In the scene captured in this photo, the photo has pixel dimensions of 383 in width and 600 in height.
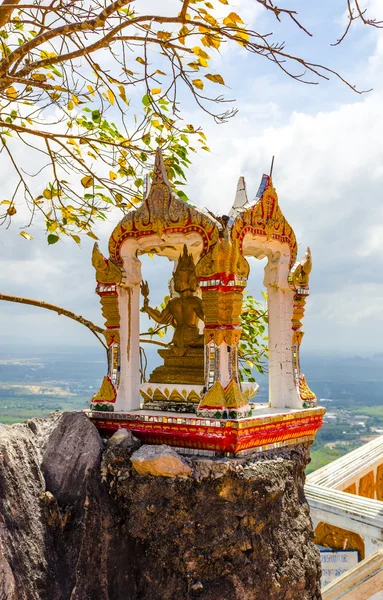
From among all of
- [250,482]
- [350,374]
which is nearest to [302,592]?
[250,482]

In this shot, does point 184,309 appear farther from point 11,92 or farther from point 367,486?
point 367,486

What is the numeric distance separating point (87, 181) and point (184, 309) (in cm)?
189

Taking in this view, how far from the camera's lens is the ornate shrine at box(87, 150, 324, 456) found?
194 inches

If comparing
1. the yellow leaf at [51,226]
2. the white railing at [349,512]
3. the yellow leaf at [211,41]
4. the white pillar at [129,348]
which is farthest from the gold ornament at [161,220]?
the white railing at [349,512]

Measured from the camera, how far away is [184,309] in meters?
5.99

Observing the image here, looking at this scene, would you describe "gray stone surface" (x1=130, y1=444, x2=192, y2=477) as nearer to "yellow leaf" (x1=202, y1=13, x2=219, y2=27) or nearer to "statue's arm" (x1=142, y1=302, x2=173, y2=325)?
"statue's arm" (x1=142, y1=302, x2=173, y2=325)

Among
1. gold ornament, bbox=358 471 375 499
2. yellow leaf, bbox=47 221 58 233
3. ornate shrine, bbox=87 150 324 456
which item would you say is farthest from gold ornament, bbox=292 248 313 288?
gold ornament, bbox=358 471 375 499

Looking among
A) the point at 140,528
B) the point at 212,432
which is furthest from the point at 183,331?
the point at 140,528

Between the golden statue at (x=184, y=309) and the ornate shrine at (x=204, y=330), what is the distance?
10mm

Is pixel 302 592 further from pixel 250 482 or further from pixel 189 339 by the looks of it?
pixel 189 339

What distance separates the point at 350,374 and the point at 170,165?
140 metres

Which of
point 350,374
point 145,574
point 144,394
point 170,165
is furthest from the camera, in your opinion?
point 350,374

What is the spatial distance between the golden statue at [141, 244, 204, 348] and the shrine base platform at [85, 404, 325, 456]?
0.79 m

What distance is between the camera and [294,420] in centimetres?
556
